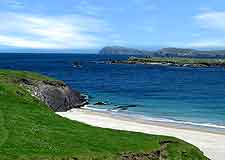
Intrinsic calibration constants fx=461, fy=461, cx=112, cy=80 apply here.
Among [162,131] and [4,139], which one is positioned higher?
→ [4,139]

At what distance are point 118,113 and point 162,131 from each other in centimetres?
1710

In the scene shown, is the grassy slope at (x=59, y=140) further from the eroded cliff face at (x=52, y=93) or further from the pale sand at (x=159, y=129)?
the eroded cliff face at (x=52, y=93)

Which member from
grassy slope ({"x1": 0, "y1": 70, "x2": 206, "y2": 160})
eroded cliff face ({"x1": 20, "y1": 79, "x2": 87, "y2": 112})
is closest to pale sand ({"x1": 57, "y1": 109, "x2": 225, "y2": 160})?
eroded cliff face ({"x1": 20, "y1": 79, "x2": 87, "y2": 112})

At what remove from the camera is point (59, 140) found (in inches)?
1161

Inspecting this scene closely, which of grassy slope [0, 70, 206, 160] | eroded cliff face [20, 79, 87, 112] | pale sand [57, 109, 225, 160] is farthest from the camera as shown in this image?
eroded cliff face [20, 79, 87, 112]

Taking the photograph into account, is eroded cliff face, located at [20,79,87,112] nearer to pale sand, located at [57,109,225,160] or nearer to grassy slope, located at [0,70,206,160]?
pale sand, located at [57,109,225,160]

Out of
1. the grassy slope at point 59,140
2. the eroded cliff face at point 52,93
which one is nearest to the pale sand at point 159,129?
the eroded cliff face at point 52,93

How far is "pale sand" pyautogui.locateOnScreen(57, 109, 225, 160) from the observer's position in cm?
4257

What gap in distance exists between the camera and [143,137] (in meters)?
34.0

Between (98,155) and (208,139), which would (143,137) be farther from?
(208,139)

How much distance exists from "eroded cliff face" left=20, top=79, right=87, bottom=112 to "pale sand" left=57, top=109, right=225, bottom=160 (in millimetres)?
1637

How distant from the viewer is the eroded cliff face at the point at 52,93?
6063 centimetres

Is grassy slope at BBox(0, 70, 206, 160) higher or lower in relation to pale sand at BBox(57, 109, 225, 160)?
higher

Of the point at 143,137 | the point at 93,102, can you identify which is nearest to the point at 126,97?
the point at 93,102
